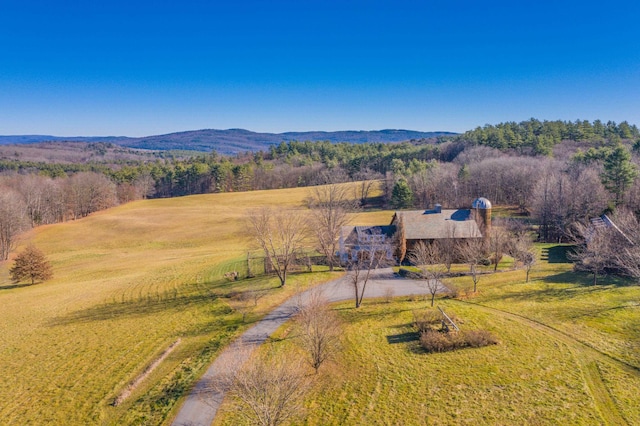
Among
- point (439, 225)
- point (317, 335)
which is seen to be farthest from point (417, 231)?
point (317, 335)

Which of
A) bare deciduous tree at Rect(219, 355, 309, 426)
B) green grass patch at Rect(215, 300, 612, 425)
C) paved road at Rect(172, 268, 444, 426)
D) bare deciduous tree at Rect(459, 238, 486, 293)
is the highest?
bare deciduous tree at Rect(219, 355, 309, 426)

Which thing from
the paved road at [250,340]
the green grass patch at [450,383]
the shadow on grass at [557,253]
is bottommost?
the shadow on grass at [557,253]

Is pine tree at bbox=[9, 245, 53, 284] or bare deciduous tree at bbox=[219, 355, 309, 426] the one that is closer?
bare deciduous tree at bbox=[219, 355, 309, 426]

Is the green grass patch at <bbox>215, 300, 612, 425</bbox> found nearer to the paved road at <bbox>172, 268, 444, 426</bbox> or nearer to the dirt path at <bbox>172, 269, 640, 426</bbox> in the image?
the dirt path at <bbox>172, 269, 640, 426</bbox>

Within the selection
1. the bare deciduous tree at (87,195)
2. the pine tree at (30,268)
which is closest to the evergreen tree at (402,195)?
the pine tree at (30,268)

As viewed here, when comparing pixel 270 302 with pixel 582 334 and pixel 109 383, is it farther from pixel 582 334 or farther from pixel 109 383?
pixel 582 334

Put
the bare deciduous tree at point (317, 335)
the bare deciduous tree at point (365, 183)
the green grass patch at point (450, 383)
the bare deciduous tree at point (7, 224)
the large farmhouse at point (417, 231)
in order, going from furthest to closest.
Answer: the bare deciduous tree at point (365, 183) → the bare deciduous tree at point (7, 224) → the large farmhouse at point (417, 231) → the bare deciduous tree at point (317, 335) → the green grass patch at point (450, 383)

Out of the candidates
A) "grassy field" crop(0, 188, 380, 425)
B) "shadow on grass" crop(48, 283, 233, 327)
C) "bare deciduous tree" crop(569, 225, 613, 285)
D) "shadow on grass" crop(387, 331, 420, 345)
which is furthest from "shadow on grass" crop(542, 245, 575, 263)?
"shadow on grass" crop(48, 283, 233, 327)

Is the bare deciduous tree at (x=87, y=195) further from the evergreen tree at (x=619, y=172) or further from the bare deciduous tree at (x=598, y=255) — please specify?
the evergreen tree at (x=619, y=172)

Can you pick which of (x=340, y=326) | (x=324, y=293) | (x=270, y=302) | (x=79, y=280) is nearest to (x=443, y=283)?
(x=324, y=293)
